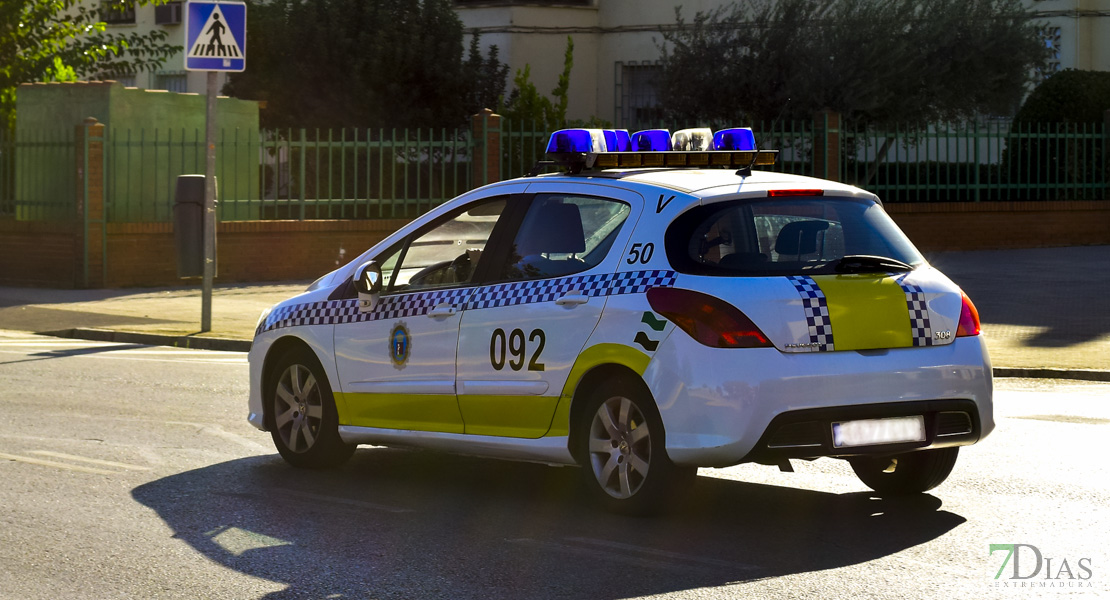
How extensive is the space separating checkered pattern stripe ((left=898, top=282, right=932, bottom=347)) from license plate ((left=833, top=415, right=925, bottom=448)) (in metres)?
0.33

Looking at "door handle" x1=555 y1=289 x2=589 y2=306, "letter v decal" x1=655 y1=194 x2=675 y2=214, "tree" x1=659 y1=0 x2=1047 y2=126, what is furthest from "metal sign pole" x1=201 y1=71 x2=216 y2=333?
"tree" x1=659 y1=0 x2=1047 y2=126

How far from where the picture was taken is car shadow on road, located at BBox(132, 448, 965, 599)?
6.03 m

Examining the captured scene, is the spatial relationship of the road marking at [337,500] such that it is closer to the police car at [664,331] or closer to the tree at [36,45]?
the police car at [664,331]

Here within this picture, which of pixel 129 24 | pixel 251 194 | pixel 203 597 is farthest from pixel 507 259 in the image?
pixel 129 24

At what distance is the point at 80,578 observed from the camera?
19.9ft

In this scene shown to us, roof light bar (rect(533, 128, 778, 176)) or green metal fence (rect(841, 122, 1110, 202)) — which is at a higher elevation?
green metal fence (rect(841, 122, 1110, 202))

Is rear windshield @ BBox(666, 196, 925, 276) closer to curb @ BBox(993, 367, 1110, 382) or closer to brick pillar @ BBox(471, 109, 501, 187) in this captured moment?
curb @ BBox(993, 367, 1110, 382)

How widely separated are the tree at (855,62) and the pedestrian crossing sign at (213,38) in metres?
15.2

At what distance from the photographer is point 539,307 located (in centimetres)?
739

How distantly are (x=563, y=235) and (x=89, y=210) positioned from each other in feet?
49.7

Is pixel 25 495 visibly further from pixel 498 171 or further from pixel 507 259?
pixel 498 171

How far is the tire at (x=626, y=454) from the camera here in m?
6.93

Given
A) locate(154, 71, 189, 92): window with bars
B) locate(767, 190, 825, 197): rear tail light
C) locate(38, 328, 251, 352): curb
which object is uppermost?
locate(154, 71, 189, 92): window with bars

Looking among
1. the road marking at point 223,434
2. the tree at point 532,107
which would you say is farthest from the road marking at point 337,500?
the tree at point 532,107
